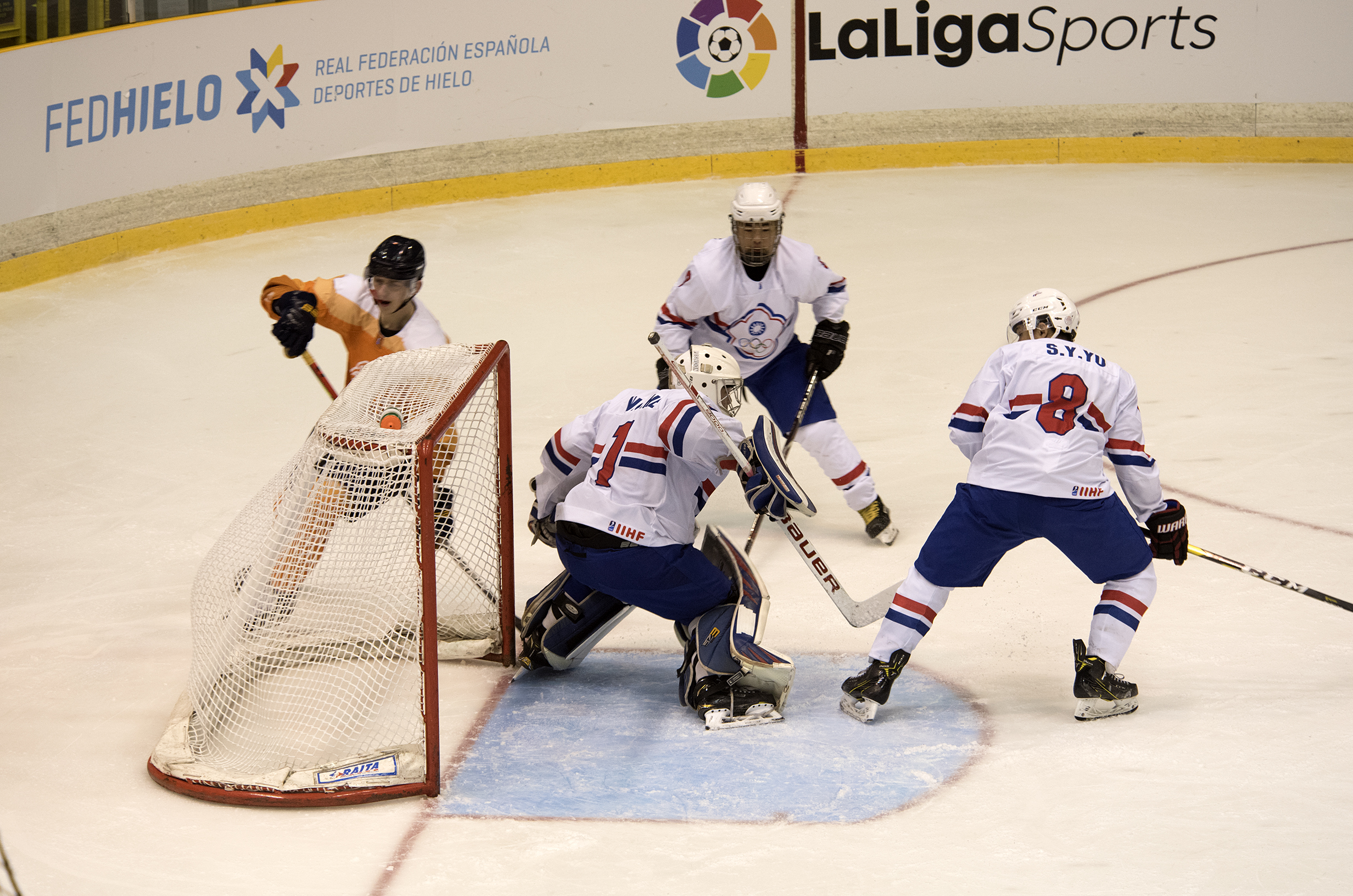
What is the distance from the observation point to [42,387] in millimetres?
6387

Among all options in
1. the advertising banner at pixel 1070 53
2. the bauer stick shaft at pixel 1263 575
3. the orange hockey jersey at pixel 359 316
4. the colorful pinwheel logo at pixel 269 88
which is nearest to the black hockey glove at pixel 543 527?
the orange hockey jersey at pixel 359 316

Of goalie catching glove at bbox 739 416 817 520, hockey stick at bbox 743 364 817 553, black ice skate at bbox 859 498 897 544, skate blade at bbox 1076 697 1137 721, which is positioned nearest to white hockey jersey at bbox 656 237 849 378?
hockey stick at bbox 743 364 817 553

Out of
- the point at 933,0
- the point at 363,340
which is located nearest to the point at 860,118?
the point at 933,0

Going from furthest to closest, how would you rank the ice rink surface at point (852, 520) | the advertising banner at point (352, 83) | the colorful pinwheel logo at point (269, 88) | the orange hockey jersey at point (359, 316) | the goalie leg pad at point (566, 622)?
1. the colorful pinwheel logo at point (269, 88)
2. the advertising banner at point (352, 83)
3. the orange hockey jersey at point (359, 316)
4. the goalie leg pad at point (566, 622)
5. the ice rink surface at point (852, 520)

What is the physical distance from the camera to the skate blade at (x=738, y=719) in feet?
11.5

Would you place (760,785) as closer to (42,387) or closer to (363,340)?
(363,340)

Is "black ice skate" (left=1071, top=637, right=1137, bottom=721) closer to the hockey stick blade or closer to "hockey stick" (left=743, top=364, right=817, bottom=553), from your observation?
the hockey stick blade

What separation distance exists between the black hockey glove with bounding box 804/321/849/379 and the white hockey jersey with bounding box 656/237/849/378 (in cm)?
7

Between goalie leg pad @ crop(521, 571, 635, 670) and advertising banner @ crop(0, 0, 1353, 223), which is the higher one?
advertising banner @ crop(0, 0, 1353, 223)

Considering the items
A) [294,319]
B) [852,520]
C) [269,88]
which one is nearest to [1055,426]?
[852,520]

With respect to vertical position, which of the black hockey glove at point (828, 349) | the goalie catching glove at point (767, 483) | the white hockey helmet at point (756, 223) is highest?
the white hockey helmet at point (756, 223)

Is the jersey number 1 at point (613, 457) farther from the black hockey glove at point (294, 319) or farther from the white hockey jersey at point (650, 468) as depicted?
the black hockey glove at point (294, 319)

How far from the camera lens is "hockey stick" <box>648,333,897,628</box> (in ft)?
11.3

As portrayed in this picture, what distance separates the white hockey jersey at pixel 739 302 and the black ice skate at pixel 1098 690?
1.60 metres
